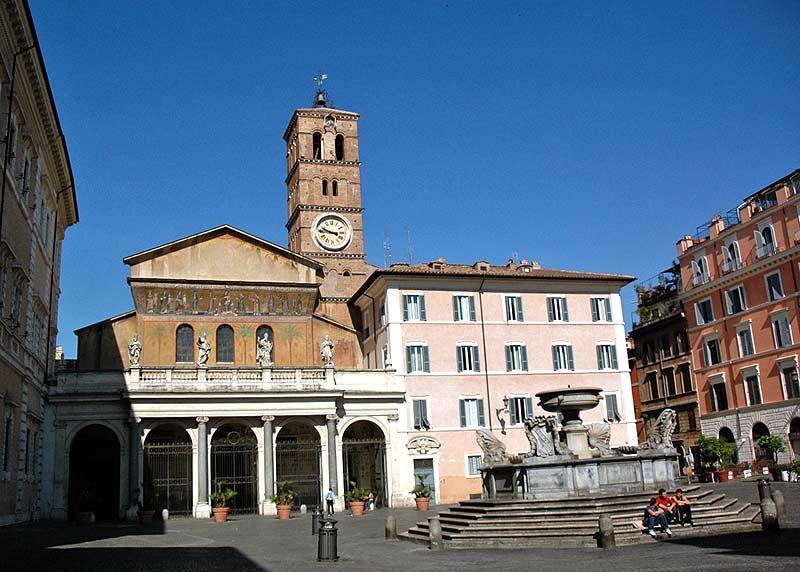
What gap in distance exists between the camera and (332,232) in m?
57.0

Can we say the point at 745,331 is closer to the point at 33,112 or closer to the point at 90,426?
the point at 90,426

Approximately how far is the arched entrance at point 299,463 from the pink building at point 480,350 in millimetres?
4267

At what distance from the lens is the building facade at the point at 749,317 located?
136 ft

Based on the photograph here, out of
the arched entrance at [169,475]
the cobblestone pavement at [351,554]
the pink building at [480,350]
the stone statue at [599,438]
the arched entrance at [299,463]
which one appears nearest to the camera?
the cobblestone pavement at [351,554]

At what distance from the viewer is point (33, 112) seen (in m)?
26.1

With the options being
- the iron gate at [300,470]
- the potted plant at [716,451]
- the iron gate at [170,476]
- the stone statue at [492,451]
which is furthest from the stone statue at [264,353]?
the potted plant at [716,451]

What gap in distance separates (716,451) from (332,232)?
1126 inches

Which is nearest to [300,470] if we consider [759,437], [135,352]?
[135,352]

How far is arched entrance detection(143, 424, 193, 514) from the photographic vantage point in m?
34.8

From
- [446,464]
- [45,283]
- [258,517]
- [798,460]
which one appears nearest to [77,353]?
[45,283]

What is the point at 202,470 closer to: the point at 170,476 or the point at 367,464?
the point at 170,476

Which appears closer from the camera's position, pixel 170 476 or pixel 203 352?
pixel 203 352

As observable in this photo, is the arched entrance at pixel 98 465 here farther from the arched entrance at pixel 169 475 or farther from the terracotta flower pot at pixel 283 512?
the terracotta flower pot at pixel 283 512

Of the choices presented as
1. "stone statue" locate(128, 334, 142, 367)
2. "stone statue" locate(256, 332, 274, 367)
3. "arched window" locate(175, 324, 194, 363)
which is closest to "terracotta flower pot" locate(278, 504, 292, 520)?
"stone statue" locate(256, 332, 274, 367)
